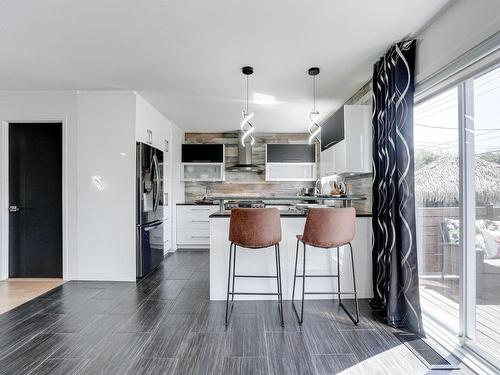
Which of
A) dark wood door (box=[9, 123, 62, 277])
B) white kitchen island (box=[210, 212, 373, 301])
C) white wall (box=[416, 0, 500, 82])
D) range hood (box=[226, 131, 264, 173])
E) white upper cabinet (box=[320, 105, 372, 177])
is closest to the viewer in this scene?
white wall (box=[416, 0, 500, 82])

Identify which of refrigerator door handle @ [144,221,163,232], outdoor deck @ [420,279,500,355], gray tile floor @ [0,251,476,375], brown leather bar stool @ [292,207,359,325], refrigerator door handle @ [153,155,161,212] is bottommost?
gray tile floor @ [0,251,476,375]

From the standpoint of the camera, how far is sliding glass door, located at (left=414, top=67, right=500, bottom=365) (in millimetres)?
1953

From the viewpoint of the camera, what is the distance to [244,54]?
9.07ft

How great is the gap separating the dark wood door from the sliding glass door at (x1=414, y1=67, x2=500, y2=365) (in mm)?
4400

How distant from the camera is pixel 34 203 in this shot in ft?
12.9

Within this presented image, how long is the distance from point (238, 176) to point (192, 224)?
1.46 m

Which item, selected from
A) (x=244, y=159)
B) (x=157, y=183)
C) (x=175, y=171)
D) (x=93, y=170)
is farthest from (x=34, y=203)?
(x=244, y=159)

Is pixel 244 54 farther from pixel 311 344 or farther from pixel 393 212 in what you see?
pixel 311 344

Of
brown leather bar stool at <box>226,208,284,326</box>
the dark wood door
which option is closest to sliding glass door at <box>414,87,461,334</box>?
brown leather bar stool at <box>226,208,284,326</box>

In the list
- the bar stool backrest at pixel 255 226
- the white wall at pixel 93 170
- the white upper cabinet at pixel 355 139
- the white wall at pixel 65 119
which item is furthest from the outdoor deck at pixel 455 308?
the white wall at pixel 65 119

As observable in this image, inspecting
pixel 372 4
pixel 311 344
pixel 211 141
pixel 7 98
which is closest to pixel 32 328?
pixel 311 344

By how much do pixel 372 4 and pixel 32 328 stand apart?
12.2 feet

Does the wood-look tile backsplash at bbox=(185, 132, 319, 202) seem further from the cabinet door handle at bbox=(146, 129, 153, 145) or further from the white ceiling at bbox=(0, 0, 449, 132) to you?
the white ceiling at bbox=(0, 0, 449, 132)

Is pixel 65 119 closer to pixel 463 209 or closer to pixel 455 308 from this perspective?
pixel 463 209
